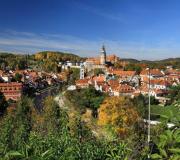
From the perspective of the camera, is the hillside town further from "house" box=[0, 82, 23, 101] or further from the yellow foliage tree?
the yellow foliage tree

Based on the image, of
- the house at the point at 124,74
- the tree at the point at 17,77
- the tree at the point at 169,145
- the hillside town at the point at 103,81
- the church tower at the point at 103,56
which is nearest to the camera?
the tree at the point at 169,145

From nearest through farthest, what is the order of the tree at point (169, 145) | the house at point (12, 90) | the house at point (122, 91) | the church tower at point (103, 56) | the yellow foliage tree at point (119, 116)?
the tree at point (169, 145) < the yellow foliage tree at point (119, 116) < the house at point (12, 90) < the house at point (122, 91) < the church tower at point (103, 56)

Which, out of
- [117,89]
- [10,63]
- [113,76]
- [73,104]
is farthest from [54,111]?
[10,63]

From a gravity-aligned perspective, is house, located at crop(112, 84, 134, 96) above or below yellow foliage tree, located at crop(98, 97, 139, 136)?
below

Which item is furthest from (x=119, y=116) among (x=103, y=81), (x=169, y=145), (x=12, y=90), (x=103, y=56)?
(x=103, y=56)

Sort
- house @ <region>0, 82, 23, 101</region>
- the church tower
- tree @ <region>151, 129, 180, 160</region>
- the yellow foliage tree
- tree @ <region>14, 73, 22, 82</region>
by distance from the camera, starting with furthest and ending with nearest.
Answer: the church tower, tree @ <region>14, 73, 22, 82</region>, house @ <region>0, 82, 23, 101</region>, the yellow foliage tree, tree @ <region>151, 129, 180, 160</region>

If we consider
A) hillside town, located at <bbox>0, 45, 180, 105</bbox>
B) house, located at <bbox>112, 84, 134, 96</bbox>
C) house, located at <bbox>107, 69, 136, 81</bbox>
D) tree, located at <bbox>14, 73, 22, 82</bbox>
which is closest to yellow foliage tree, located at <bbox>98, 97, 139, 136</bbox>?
hillside town, located at <bbox>0, 45, 180, 105</bbox>

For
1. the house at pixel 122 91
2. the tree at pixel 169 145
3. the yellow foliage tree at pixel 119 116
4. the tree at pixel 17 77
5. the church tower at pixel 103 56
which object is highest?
the church tower at pixel 103 56

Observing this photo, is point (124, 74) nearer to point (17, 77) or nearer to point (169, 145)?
point (17, 77)

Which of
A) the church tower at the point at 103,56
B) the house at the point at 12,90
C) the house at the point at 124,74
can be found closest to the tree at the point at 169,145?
the house at the point at 12,90

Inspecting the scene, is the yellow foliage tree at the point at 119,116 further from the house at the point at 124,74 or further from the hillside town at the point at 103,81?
the house at the point at 124,74

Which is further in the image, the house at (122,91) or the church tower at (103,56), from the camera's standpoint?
the church tower at (103,56)

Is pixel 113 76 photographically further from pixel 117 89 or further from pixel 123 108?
pixel 123 108
